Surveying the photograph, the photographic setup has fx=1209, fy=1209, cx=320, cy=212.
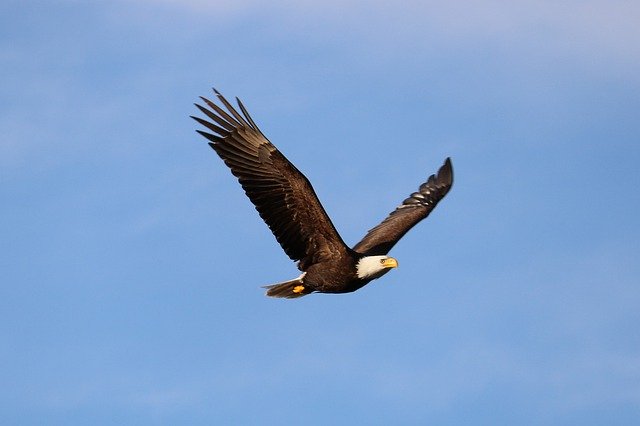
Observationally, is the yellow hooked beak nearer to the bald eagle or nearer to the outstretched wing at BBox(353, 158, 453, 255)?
the bald eagle

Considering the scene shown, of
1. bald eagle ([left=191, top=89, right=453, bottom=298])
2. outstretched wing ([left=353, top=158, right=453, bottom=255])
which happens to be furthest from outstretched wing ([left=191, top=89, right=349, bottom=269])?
outstretched wing ([left=353, top=158, right=453, bottom=255])

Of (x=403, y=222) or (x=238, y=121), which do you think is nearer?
(x=238, y=121)

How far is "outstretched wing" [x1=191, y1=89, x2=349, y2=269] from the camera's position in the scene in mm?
14578

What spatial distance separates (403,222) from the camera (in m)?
17.8

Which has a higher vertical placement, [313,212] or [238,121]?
[238,121]

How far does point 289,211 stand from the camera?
14742mm

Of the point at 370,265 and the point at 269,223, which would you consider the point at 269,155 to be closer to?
the point at 269,223

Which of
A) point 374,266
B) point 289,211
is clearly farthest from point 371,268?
point 289,211

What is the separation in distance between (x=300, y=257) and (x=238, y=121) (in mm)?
1878

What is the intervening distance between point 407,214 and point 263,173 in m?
4.00

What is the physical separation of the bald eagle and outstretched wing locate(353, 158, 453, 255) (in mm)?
1755

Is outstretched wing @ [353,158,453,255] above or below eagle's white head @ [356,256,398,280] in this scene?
above

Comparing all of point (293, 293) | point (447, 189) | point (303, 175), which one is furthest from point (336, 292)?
point (447, 189)

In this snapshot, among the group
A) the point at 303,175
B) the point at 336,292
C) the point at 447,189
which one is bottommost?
the point at 336,292
